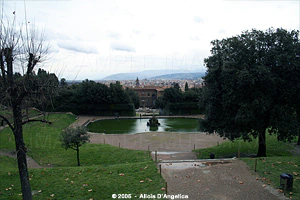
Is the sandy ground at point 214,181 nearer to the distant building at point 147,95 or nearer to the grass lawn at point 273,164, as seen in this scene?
the grass lawn at point 273,164

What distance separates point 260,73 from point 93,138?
18.2 metres

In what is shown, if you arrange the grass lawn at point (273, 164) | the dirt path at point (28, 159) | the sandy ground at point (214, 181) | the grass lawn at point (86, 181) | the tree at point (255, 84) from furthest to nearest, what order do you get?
the dirt path at point (28, 159) → the tree at point (255, 84) → the grass lawn at point (273, 164) → the grass lawn at point (86, 181) → the sandy ground at point (214, 181)

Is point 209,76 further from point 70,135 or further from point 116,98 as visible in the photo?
point 116,98

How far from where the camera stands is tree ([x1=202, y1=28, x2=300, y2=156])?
1295 cm

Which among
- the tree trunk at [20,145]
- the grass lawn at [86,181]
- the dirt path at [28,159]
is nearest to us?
the tree trunk at [20,145]

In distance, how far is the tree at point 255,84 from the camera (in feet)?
42.5

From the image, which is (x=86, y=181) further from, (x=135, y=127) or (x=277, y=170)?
(x=135, y=127)

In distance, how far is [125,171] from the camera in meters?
9.88

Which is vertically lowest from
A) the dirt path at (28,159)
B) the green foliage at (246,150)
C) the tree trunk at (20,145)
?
the dirt path at (28,159)

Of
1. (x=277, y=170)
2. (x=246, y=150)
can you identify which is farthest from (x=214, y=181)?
(x=246, y=150)

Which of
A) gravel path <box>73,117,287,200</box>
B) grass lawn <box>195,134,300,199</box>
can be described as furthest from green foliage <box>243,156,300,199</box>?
gravel path <box>73,117,287,200</box>

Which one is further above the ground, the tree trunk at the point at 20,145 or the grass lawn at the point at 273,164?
the tree trunk at the point at 20,145

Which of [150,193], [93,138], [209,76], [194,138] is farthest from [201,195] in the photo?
[93,138]

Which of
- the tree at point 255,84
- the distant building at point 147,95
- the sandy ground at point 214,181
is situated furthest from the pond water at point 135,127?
the distant building at point 147,95
